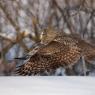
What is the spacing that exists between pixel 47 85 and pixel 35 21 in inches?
18.1

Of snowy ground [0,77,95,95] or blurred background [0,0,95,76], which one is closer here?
snowy ground [0,77,95,95]

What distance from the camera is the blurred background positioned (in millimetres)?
1914

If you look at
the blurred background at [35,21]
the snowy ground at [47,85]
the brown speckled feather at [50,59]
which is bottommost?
the snowy ground at [47,85]

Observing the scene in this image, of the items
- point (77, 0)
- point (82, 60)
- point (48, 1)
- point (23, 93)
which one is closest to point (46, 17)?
point (48, 1)

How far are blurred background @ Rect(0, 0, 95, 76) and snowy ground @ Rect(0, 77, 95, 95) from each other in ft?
0.28

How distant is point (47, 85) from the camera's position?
1.83 metres

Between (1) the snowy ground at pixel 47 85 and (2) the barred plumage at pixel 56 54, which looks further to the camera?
(2) the barred plumage at pixel 56 54

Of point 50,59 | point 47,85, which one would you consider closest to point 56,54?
point 50,59

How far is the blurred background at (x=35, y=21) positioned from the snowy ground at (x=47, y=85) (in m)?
0.09

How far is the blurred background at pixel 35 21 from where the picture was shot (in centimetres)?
191

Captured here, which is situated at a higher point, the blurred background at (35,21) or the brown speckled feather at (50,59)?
the blurred background at (35,21)

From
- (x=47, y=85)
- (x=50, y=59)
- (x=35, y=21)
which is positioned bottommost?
(x=47, y=85)

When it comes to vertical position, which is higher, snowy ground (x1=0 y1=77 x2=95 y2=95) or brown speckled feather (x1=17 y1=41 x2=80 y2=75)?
brown speckled feather (x1=17 y1=41 x2=80 y2=75)

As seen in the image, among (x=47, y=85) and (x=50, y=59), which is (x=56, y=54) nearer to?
(x=50, y=59)
